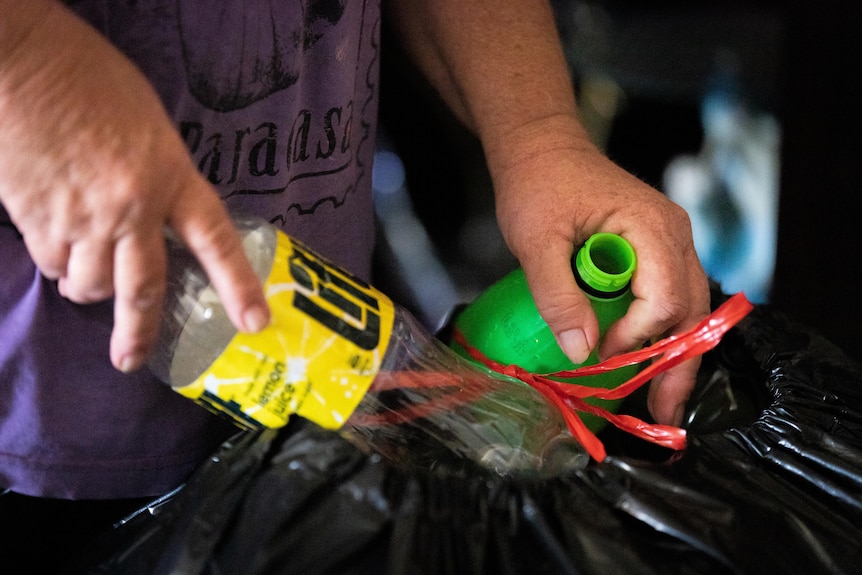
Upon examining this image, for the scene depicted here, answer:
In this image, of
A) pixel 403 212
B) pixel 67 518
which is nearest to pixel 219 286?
pixel 67 518

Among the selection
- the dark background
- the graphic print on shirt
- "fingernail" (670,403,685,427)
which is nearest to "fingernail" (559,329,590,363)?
"fingernail" (670,403,685,427)

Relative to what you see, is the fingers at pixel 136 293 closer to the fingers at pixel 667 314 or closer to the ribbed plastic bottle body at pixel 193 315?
the ribbed plastic bottle body at pixel 193 315

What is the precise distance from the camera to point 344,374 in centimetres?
46

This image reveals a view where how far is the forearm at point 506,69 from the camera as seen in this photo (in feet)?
2.31

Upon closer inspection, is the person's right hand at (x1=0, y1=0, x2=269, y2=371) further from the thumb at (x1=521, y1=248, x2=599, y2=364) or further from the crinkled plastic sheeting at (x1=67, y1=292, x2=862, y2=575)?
the thumb at (x1=521, y1=248, x2=599, y2=364)

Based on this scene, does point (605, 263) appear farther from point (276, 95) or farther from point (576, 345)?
point (276, 95)

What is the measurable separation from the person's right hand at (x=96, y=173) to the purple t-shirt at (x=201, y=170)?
0.32ft

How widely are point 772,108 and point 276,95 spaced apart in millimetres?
1225

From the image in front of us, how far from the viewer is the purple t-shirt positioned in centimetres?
51

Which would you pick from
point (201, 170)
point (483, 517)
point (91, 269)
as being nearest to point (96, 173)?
point (91, 269)

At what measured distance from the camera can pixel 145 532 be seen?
1.54 feet

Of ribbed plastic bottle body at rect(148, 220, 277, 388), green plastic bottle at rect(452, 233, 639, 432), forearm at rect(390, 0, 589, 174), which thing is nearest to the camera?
ribbed plastic bottle body at rect(148, 220, 277, 388)

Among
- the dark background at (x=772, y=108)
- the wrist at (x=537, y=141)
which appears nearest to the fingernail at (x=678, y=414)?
the wrist at (x=537, y=141)

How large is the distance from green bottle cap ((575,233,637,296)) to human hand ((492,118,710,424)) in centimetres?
1
